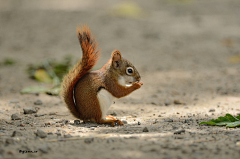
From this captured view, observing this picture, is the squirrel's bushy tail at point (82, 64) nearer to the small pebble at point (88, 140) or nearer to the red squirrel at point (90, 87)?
the red squirrel at point (90, 87)

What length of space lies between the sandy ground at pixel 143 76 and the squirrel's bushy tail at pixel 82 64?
218 millimetres

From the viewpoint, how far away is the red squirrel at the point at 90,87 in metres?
2.56

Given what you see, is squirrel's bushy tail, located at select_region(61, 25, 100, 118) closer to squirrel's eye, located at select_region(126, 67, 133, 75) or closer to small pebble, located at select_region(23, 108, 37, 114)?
squirrel's eye, located at select_region(126, 67, 133, 75)

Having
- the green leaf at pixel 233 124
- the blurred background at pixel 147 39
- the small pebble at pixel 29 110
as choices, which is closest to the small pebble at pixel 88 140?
the green leaf at pixel 233 124

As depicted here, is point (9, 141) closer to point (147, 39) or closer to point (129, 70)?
point (129, 70)

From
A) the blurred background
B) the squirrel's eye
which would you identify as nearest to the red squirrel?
the squirrel's eye

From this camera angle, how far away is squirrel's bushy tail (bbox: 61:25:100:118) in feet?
8.45

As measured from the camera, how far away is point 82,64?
2598 mm

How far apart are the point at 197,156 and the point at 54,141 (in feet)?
3.04

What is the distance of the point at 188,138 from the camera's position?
2.05 meters

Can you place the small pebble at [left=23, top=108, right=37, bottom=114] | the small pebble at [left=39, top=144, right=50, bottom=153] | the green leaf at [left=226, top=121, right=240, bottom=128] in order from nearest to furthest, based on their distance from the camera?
the small pebble at [left=39, top=144, right=50, bottom=153] < the green leaf at [left=226, top=121, right=240, bottom=128] < the small pebble at [left=23, top=108, right=37, bottom=114]

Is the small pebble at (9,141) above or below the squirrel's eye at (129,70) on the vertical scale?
below

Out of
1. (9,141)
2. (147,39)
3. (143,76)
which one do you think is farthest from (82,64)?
(147,39)

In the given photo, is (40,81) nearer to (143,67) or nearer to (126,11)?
(143,67)
